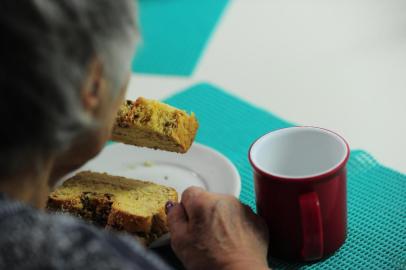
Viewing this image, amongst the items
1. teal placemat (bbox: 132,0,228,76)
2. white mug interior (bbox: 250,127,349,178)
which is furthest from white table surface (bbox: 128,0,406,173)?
white mug interior (bbox: 250,127,349,178)

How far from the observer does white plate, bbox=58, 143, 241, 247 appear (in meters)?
0.82

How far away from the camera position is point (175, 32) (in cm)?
145

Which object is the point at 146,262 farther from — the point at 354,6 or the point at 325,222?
the point at 354,6

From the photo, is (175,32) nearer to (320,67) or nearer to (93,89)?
(320,67)

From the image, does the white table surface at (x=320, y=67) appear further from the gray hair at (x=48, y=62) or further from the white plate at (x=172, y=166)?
the gray hair at (x=48, y=62)

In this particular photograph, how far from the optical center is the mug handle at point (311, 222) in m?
0.63

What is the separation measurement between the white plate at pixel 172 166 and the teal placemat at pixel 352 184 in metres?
0.04

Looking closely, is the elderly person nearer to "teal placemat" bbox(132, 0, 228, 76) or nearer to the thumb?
the thumb

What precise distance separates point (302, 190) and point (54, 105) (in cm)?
29

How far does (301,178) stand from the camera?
631 mm

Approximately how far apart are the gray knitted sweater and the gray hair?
0.04m

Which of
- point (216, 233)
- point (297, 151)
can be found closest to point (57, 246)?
point (216, 233)

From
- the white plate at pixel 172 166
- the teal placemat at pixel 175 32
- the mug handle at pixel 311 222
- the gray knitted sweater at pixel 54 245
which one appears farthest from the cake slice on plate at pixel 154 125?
Answer: the teal placemat at pixel 175 32

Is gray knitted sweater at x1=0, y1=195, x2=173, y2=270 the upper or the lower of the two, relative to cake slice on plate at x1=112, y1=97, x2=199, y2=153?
upper
